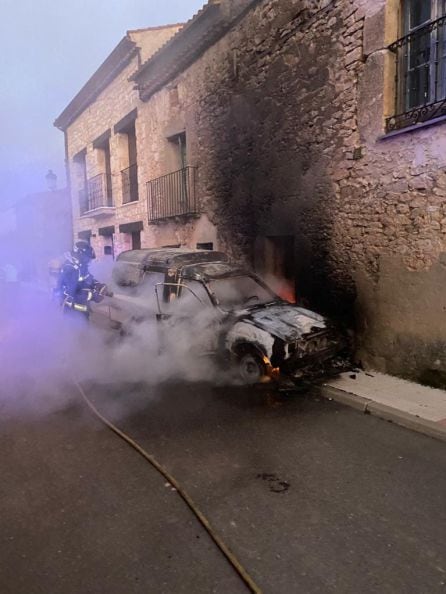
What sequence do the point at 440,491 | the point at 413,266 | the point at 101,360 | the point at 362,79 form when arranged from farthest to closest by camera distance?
the point at 101,360 → the point at 362,79 → the point at 413,266 → the point at 440,491

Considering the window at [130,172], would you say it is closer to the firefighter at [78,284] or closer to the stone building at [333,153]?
the stone building at [333,153]

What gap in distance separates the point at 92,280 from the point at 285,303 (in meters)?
4.02

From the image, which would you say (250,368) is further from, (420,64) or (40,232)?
(40,232)

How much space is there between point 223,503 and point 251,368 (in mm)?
2714

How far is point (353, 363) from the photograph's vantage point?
655 cm

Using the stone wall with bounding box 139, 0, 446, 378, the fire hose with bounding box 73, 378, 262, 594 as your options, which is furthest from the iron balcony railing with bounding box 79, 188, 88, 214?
the fire hose with bounding box 73, 378, 262, 594

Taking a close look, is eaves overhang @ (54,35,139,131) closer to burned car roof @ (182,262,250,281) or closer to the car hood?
burned car roof @ (182,262,250,281)

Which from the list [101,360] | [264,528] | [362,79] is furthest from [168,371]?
[362,79]

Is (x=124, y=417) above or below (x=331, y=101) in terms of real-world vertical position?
below

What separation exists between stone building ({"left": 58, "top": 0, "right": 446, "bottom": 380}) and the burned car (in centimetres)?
106

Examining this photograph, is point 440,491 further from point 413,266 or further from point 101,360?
point 101,360

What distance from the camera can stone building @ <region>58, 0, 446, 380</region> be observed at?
550 centimetres

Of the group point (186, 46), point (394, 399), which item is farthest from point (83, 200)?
point (394, 399)

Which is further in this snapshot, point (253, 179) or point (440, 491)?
point (253, 179)
